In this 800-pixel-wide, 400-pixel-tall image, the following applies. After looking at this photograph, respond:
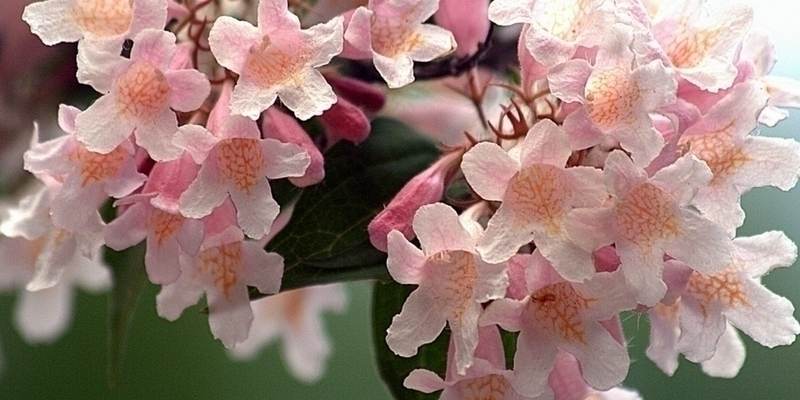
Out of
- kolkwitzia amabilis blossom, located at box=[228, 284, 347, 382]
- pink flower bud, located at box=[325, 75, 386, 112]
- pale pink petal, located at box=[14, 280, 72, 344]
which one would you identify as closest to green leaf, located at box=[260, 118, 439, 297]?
pink flower bud, located at box=[325, 75, 386, 112]

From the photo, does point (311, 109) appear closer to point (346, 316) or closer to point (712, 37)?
point (712, 37)

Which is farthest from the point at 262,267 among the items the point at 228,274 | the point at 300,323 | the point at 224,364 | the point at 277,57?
the point at 224,364

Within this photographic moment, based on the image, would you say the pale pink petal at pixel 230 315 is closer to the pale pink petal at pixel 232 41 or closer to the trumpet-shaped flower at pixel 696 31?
the pale pink petal at pixel 232 41

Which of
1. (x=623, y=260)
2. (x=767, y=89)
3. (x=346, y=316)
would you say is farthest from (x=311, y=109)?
(x=346, y=316)

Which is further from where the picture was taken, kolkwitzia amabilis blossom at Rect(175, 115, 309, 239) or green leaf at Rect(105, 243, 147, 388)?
green leaf at Rect(105, 243, 147, 388)

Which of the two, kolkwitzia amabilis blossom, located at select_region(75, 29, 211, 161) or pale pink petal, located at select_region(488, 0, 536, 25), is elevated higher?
pale pink petal, located at select_region(488, 0, 536, 25)

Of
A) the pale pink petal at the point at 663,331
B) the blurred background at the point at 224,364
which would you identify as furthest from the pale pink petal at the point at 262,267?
the blurred background at the point at 224,364

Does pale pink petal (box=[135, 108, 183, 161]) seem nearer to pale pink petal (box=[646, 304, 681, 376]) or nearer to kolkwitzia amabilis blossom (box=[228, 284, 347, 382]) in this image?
pale pink petal (box=[646, 304, 681, 376])

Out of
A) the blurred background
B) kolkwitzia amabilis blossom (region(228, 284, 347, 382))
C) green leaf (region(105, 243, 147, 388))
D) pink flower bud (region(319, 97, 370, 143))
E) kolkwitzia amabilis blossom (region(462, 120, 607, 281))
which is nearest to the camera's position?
kolkwitzia amabilis blossom (region(462, 120, 607, 281))
